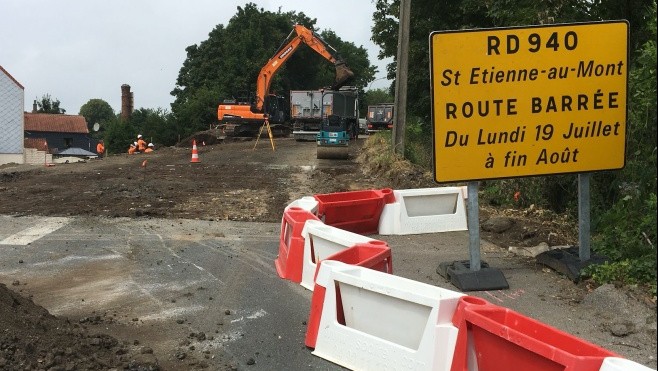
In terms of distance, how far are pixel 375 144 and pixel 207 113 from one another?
145 feet

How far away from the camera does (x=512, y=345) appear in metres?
4.30

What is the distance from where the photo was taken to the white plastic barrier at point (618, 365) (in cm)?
365

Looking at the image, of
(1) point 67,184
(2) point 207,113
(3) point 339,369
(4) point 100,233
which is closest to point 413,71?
(1) point 67,184

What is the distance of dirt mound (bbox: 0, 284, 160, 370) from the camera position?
4.88m

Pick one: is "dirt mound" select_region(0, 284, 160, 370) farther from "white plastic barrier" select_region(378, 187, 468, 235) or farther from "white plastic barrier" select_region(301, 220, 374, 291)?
"white plastic barrier" select_region(378, 187, 468, 235)

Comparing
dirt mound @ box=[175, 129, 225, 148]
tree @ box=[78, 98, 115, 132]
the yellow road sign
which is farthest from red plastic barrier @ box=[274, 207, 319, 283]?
tree @ box=[78, 98, 115, 132]

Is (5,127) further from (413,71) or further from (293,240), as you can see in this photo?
(293,240)

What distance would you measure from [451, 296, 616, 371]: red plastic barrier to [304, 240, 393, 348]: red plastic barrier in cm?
126

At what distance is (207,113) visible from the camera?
67.4 m

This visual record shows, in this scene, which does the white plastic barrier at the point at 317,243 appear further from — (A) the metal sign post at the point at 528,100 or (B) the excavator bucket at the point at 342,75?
(B) the excavator bucket at the point at 342,75

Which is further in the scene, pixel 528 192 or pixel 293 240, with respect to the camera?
pixel 528 192

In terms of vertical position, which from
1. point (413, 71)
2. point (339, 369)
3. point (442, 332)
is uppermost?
point (413, 71)

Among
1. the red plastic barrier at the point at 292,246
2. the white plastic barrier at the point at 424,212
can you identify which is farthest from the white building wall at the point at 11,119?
the red plastic barrier at the point at 292,246

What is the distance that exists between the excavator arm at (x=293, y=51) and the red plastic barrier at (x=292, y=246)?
23.2 m
